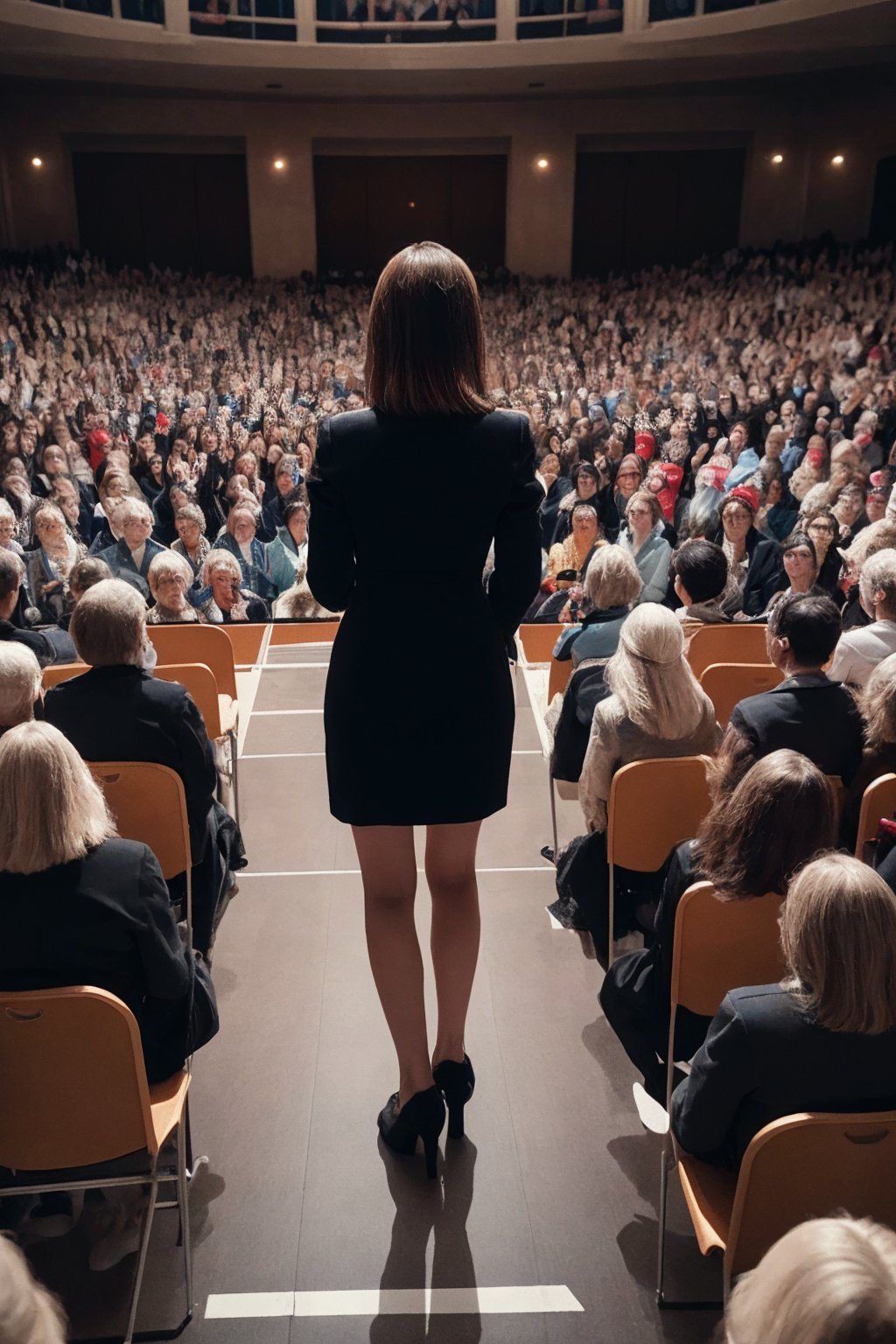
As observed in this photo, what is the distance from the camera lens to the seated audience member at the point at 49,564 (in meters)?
6.60

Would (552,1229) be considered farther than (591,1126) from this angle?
No

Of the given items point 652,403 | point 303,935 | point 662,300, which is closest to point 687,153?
point 662,300

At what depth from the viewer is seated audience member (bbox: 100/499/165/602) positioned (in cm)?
571

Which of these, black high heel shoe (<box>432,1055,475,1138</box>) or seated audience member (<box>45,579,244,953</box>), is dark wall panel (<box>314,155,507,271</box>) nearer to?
seated audience member (<box>45,579,244,953</box>)

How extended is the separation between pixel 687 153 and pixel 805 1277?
1812 cm

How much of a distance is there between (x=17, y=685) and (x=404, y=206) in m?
16.1

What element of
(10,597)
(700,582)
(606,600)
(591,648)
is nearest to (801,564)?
(700,582)

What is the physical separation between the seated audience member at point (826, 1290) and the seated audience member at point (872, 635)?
264 cm

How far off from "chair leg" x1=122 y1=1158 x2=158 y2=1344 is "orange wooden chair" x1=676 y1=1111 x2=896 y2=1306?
1.09 meters

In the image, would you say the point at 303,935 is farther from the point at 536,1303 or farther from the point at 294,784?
the point at 536,1303

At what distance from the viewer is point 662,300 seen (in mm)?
14469

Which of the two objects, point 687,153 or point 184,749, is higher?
point 687,153

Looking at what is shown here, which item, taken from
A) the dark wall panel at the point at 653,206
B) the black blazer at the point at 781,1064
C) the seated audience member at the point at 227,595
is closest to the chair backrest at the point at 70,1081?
the black blazer at the point at 781,1064

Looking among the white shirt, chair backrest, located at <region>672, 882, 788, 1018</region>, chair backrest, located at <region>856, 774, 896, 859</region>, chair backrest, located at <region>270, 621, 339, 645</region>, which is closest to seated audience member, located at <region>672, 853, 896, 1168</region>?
chair backrest, located at <region>672, 882, 788, 1018</region>
